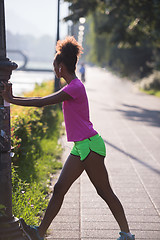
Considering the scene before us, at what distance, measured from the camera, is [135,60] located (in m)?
42.6

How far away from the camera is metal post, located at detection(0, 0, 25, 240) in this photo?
3.31m

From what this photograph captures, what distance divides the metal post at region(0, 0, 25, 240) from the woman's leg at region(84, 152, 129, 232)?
0.67 m

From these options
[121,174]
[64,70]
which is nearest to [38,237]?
[64,70]

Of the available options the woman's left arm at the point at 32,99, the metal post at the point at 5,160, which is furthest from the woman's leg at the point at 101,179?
the metal post at the point at 5,160

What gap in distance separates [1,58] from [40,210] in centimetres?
212

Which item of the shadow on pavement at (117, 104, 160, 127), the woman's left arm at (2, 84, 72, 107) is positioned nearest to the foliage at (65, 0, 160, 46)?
the shadow on pavement at (117, 104, 160, 127)

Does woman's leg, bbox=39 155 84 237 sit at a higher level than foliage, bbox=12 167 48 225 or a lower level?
higher

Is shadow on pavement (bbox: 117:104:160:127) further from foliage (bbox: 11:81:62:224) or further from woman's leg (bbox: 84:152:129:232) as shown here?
woman's leg (bbox: 84:152:129:232)

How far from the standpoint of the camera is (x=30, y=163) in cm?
610

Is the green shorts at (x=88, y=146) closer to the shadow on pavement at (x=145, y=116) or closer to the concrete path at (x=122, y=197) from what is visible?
the concrete path at (x=122, y=197)

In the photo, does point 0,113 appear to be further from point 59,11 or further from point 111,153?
point 59,11

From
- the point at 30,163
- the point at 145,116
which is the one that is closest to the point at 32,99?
the point at 30,163

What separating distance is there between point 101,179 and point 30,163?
271 cm

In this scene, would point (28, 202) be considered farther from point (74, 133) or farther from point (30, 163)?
point (30, 163)
